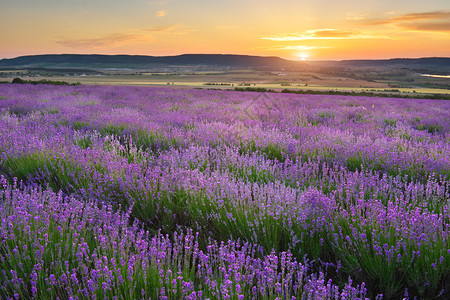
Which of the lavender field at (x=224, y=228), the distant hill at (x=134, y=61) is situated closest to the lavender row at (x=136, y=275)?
the lavender field at (x=224, y=228)

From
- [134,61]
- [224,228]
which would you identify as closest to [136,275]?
[224,228]

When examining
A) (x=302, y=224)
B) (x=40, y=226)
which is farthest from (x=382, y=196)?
(x=40, y=226)

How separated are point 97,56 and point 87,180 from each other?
201 m

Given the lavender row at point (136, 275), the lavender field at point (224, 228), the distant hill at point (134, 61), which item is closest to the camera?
the lavender row at point (136, 275)

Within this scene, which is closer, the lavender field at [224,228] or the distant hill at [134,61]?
the lavender field at [224,228]

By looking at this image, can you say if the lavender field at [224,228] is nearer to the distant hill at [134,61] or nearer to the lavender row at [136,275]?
the lavender row at [136,275]

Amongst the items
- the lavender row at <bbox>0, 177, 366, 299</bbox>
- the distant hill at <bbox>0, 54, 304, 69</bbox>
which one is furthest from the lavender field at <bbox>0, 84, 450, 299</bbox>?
the distant hill at <bbox>0, 54, 304, 69</bbox>

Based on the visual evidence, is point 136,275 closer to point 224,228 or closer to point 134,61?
point 224,228

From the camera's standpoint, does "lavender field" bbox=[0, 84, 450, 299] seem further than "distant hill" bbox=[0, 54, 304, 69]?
No

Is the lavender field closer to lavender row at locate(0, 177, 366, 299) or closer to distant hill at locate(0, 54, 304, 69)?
lavender row at locate(0, 177, 366, 299)

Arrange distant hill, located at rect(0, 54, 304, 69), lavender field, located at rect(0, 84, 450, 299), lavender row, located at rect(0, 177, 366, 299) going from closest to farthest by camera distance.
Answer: lavender row, located at rect(0, 177, 366, 299) < lavender field, located at rect(0, 84, 450, 299) < distant hill, located at rect(0, 54, 304, 69)

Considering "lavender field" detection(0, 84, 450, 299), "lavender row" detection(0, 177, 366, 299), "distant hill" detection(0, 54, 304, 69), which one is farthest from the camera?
"distant hill" detection(0, 54, 304, 69)

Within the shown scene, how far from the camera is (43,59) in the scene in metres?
180

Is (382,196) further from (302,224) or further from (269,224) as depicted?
(269,224)
